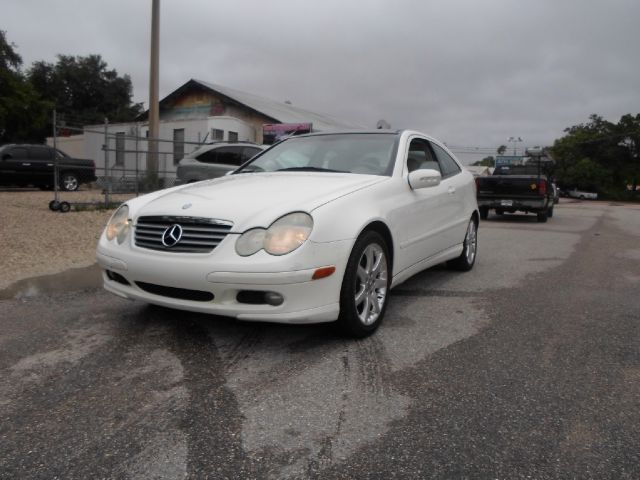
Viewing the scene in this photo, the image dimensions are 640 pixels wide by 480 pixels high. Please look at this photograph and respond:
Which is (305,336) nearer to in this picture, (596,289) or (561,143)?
(596,289)

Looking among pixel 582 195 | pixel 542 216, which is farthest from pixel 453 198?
pixel 582 195

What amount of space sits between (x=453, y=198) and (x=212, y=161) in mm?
7951

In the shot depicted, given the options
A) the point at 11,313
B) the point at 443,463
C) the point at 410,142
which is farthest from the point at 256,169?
the point at 443,463

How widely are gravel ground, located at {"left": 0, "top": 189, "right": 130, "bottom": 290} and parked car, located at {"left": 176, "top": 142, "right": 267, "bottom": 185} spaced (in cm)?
190

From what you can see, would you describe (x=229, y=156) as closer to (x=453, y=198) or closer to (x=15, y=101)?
(x=453, y=198)

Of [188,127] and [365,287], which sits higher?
[188,127]

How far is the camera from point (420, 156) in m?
4.79

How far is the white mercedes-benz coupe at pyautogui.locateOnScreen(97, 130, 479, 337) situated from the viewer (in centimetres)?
301

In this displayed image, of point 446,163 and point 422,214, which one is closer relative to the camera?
point 422,214

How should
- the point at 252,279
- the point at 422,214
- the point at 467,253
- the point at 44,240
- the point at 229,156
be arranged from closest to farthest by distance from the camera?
1. the point at 252,279
2. the point at 422,214
3. the point at 467,253
4. the point at 44,240
5. the point at 229,156

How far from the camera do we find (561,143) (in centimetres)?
6544

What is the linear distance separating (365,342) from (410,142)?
1.99 m

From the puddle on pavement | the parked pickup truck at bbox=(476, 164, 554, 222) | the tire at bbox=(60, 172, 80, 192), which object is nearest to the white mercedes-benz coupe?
the puddle on pavement

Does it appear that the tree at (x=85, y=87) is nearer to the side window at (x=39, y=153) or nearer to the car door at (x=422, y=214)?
the side window at (x=39, y=153)
